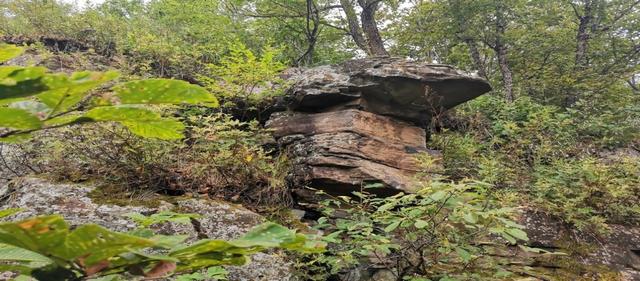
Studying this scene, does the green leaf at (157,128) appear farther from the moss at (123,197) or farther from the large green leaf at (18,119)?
the moss at (123,197)

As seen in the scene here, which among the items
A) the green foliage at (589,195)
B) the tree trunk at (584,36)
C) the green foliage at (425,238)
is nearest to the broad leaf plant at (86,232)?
the green foliage at (425,238)

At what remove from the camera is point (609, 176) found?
16.0 ft

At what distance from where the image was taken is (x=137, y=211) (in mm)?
3572

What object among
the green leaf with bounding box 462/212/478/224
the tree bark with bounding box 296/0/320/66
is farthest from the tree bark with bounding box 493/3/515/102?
the green leaf with bounding box 462/212/478/224

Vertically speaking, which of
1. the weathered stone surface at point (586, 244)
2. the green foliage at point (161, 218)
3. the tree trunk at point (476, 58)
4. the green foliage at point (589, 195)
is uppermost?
the tree trunk at point (476, 58)

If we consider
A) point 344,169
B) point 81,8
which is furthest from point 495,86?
point 81,8

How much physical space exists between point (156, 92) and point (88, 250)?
22 cm

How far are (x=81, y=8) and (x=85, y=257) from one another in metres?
10.5

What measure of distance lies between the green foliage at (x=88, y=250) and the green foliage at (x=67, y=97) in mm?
146

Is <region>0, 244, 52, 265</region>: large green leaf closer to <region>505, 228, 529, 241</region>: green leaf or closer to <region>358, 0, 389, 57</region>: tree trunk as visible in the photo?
<region>505, 228, 529, 241</region>: green leaf

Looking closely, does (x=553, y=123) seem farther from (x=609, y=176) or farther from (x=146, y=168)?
(x=146, y=168)

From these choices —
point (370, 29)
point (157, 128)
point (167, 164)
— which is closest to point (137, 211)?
point (167, 164)

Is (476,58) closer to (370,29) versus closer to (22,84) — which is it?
(370,29)

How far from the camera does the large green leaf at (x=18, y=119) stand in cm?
53
